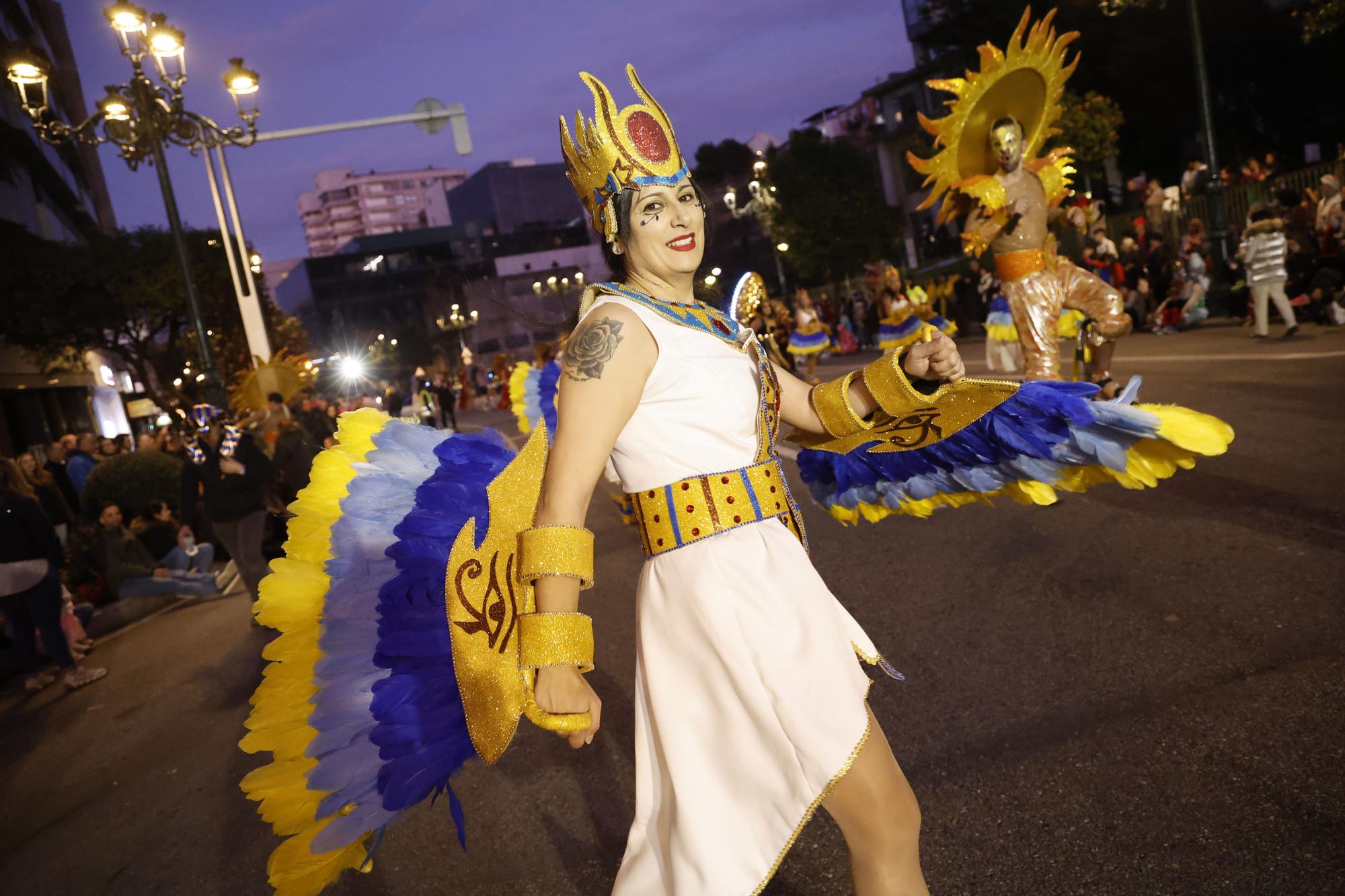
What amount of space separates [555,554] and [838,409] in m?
1.00

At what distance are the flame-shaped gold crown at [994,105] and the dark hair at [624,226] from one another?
4.41 meters

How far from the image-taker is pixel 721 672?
6.20 ft

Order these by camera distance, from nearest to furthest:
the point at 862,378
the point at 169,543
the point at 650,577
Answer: the point at 650,577
the point at 862,378
the point at 169,543

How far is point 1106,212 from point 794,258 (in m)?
16.9

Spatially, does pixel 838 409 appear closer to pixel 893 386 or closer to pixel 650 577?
pixel 893 386

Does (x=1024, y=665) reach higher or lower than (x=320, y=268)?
lower

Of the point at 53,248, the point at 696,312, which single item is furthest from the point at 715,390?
the point at 53,248

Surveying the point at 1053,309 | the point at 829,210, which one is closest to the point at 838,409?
the point at 1053,309

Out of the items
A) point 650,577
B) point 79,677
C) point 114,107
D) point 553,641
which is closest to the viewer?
point 553,641

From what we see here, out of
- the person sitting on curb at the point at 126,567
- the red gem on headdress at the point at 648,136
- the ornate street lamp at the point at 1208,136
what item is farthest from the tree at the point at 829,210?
the red gem on headdress at the point at 648,136

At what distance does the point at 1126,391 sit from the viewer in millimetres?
2252

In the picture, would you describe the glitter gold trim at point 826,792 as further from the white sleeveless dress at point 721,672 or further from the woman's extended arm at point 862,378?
the woman's extended arm at point 862,378

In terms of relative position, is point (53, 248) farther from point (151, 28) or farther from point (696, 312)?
point (696, 312)

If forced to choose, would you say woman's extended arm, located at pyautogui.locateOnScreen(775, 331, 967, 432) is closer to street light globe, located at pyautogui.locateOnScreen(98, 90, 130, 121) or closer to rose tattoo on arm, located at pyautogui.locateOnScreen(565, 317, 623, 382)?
rose tattoo on arm, located at pyautogui.locateOnScreen(565, 317, 623, 382)
